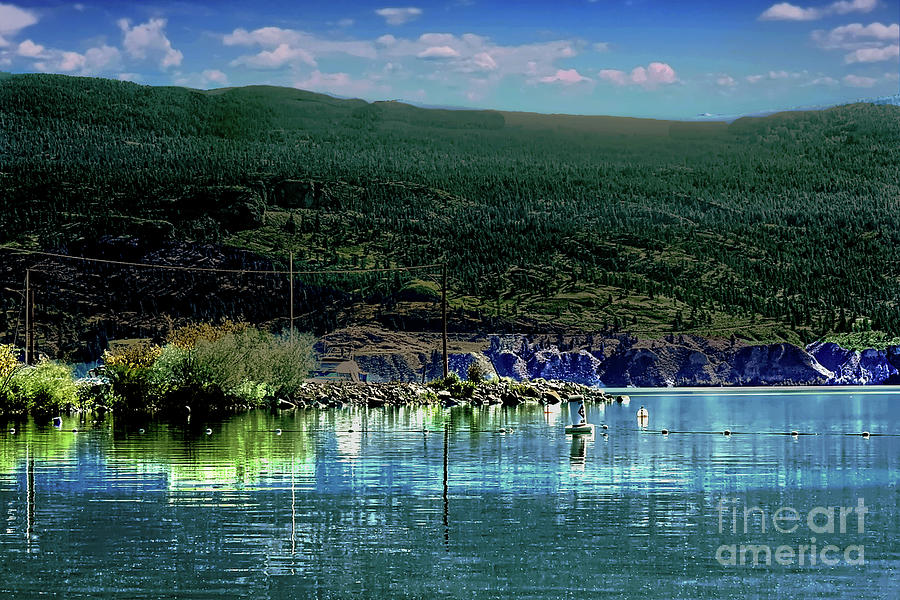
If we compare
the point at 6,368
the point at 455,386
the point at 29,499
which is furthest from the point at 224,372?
the point at 29,499

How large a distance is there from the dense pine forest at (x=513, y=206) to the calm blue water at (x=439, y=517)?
87450mm

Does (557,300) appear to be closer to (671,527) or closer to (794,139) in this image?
(794,139)

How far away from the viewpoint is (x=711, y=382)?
117812 millimetres

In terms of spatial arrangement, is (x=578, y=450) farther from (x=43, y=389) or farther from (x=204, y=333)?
(x=204, y=333)

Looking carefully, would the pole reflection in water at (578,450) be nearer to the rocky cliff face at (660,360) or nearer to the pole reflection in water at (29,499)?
the pole reflection in water at (29,499)

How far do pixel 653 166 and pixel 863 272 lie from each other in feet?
97.6

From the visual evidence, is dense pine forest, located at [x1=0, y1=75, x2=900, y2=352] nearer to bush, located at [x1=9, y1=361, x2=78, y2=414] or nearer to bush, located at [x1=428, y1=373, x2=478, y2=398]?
bush, located at [x1=428, y1=373, x2=478, y2=398]

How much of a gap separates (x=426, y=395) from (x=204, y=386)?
14.7 m

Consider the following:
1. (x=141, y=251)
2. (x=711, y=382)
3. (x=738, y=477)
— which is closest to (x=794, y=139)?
(x=711, y=382)

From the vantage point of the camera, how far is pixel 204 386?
168 ft

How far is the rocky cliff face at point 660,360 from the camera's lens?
114 m

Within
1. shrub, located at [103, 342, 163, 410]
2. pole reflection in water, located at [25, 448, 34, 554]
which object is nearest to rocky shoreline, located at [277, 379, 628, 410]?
shrub, located at [103, 342, 163, 410]

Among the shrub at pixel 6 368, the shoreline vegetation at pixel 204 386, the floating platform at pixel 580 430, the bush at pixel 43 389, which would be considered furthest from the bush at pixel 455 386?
the floating platform at pixel 580 430

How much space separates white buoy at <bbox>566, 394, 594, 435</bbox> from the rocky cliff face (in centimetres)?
4227
